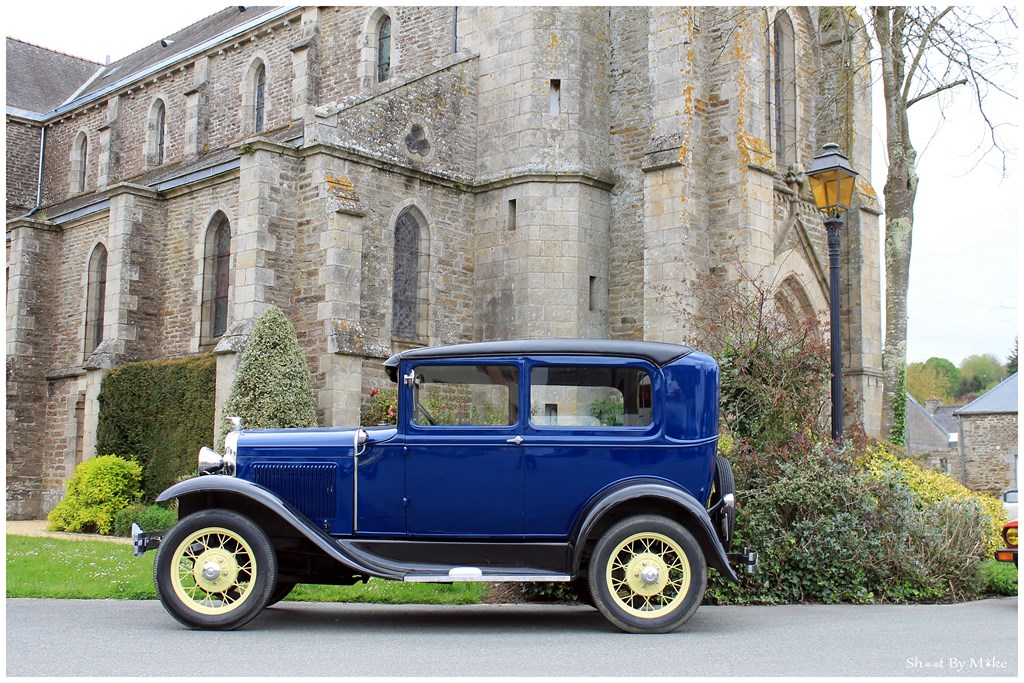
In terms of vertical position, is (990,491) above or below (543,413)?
below

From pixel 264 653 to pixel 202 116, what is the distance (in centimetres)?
2268

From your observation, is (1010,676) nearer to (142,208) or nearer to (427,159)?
(427,159)

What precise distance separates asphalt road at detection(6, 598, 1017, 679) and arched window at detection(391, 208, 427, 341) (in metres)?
10.3

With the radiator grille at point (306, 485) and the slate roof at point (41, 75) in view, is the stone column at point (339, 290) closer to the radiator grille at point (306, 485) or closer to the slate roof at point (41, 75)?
the radiator grille at point (306, 485)

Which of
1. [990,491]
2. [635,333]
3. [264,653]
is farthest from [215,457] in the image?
[990,491]

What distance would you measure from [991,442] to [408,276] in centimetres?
2422

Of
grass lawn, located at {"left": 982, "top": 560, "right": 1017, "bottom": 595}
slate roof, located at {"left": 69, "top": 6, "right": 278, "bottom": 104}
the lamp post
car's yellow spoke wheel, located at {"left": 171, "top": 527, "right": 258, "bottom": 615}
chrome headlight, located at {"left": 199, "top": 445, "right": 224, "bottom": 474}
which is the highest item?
slate roof, located at {"left": 69, "top": 6, "right": 278, "bottom": 104}

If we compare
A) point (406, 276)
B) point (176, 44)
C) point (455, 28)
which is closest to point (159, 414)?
point (406, 276)

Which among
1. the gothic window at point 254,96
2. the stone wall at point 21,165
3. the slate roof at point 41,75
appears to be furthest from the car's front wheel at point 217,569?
the slate roof at point 41,75

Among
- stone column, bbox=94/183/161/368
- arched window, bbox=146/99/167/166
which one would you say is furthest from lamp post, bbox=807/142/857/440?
arched window, bbox=146/99/167/166

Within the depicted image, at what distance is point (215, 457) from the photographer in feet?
25.2

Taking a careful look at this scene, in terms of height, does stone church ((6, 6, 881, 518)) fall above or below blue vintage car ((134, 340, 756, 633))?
above

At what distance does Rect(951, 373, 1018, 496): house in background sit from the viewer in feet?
111

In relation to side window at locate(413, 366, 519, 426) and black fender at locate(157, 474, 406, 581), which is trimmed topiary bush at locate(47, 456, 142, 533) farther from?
side window at locate(413, 366, 519, 426)
